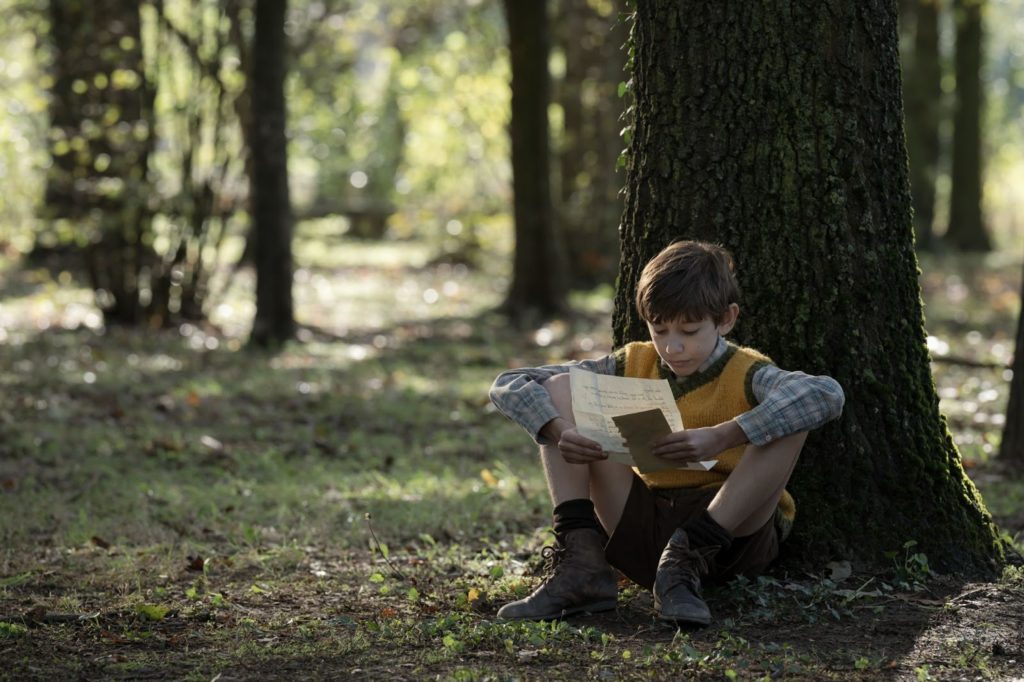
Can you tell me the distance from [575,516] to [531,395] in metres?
0.45

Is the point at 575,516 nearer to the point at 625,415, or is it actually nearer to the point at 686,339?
the point at 625,415

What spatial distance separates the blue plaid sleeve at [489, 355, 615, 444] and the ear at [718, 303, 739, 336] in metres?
0.42

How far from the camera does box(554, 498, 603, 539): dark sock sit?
14.1ft

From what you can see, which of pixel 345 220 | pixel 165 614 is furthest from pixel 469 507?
pixel 345 220

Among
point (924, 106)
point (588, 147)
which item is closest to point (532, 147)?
point (588, 147)

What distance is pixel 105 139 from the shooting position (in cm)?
1301

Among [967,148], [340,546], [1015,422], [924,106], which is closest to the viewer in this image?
[340,546]

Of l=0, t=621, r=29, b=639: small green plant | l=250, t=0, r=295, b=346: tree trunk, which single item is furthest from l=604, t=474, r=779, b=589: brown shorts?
Answer: l=250, t=0, r=295, b=346: tree trunk

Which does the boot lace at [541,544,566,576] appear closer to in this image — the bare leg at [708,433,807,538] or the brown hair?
the bare leg at [708,433,807,538]

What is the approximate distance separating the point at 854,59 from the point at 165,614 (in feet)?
10.4

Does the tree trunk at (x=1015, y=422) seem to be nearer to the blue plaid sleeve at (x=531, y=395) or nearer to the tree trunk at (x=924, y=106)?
the blue plaid sleeve at (x=531, y=395)

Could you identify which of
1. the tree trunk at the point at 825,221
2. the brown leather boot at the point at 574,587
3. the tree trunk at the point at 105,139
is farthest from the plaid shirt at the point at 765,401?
the tree trunk at the point at 105,139

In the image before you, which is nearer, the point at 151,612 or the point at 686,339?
the point at 686,339

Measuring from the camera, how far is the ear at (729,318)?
4191 millimetres
